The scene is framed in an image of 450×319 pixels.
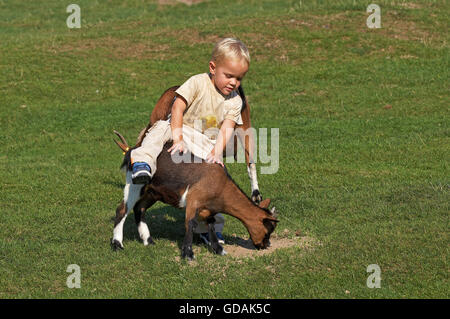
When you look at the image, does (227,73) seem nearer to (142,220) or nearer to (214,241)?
(214,241)

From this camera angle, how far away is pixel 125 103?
716 inches

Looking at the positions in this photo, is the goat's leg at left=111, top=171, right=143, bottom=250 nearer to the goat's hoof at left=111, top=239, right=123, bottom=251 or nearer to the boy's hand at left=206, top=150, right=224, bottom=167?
the goat's hoof at left=111, top=239, right=123, bottom=251

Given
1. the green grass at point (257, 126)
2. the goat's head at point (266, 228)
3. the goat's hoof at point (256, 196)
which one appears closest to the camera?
the green grass at point (257, 126)

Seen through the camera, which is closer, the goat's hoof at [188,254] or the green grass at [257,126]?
the green grass at [257,126]

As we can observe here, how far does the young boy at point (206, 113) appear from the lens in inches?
291

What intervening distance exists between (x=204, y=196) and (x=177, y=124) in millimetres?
816

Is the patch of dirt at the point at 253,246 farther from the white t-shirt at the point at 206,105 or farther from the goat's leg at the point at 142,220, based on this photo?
the white t-shirt at the point at 206,105

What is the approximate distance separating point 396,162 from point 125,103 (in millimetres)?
8218

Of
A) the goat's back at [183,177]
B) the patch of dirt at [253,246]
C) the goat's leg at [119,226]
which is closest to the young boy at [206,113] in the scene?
the goat's back at [183,177]

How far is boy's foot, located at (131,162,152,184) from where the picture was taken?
7.02 metres

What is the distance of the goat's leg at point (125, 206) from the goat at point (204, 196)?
0.13m
